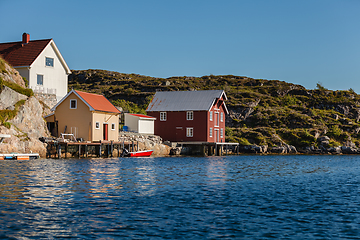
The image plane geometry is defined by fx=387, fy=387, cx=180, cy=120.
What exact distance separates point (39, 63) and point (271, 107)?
207 feet

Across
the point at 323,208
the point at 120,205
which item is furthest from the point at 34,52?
the point at 323,208

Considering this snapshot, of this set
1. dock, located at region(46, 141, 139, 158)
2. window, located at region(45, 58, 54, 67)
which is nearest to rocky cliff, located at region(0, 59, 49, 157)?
dock, located at region(46, 141, 139, 158)

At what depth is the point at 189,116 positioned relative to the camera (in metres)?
61.4

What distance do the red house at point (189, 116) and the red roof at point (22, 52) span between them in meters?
19.4

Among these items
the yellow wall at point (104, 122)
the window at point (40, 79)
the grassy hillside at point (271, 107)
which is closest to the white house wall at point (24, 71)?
the window at point (40, 79)

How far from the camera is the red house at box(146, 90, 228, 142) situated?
60531 millimetres

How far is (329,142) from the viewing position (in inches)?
3014

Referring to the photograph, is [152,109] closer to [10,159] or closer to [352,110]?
[10,159]

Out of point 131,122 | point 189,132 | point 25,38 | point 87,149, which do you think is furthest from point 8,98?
point 189,132

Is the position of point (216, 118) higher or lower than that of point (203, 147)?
higher

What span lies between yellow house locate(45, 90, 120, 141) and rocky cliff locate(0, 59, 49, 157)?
9.17 feet

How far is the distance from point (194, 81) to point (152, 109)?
239 feet

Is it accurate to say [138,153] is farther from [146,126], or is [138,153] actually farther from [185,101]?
[185,101]

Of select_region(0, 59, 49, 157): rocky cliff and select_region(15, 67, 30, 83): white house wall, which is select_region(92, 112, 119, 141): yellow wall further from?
select_region(15, 67, 30, 83): white house wall
